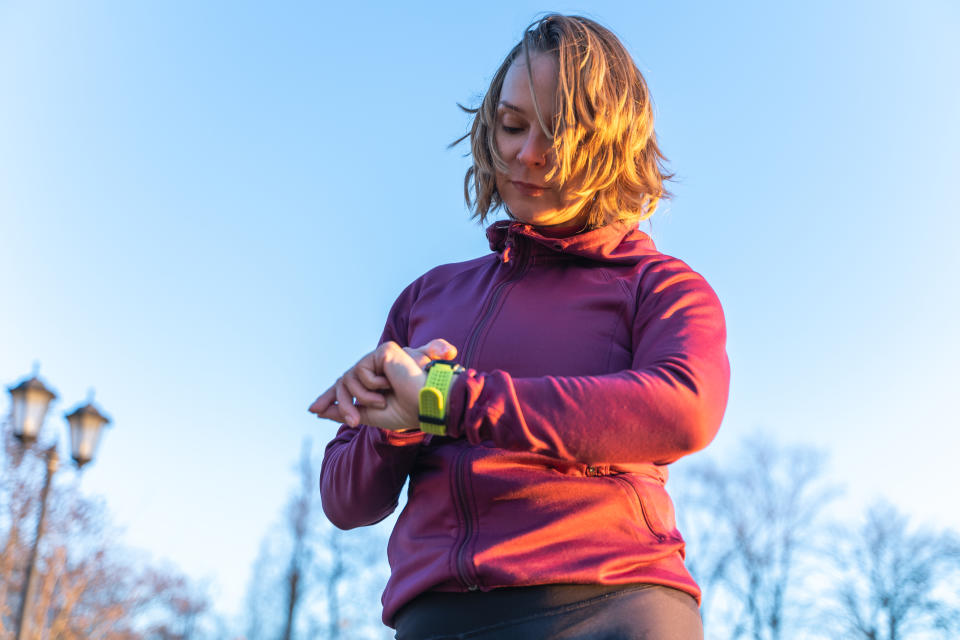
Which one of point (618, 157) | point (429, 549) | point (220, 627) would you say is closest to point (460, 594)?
point (429, 549)

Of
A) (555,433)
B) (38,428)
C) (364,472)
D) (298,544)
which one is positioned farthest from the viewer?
(298,544)

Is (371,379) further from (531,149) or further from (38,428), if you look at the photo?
(38,428)

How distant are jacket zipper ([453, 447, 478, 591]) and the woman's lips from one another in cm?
62

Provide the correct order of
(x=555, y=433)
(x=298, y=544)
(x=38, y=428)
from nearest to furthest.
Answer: (x=555, y=433) < (x=38, y=428) < (x=298, y=544)

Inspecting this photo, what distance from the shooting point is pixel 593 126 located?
1.88m

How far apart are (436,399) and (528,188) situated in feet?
2.28

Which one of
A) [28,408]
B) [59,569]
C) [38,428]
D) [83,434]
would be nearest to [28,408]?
[28,408]

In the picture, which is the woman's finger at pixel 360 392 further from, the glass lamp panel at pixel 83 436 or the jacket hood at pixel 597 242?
the glass lamp panel at pixel 83 436

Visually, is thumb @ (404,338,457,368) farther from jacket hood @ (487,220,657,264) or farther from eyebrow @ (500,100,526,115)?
eyebrow @ (500,100,526,115)

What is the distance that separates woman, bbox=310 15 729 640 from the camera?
148 cm

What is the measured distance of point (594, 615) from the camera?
1.52m

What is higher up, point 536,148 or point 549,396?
point 536,148

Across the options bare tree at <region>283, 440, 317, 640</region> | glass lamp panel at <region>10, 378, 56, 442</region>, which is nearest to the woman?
glass lamp panel at <region>10, 378, 56, 442</region>

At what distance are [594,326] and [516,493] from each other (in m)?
0.39
